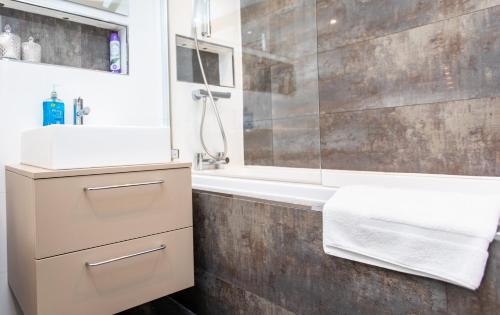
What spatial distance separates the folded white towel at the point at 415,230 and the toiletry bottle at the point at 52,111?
3.79ft

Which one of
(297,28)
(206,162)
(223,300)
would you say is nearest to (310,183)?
(223,300)

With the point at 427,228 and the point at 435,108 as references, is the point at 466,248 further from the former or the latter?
the point at 435,108

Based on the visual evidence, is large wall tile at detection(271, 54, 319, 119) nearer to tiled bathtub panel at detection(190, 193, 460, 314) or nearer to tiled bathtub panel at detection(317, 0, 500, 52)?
tiled bathtub panel at detection(317, 0, 500, 52)

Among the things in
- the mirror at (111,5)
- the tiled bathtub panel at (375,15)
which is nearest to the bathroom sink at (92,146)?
the mirror at (111,5)

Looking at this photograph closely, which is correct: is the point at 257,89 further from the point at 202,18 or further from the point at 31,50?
the point at 31,50

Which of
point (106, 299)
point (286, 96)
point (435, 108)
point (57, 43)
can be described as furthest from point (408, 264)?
point (57, 43)

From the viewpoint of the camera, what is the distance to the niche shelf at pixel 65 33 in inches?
55.0

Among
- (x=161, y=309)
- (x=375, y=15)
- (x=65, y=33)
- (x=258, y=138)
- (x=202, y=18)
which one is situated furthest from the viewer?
(x=258, y=138)

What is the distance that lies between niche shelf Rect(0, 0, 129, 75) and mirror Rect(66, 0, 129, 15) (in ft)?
0.21

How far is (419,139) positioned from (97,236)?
1505 millimetres

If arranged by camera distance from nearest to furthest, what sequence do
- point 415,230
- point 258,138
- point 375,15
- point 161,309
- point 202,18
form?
point 415,230 < point 161,309 < point 375,15 < point 202,18 < point 258,138

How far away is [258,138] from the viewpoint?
7.07 feet

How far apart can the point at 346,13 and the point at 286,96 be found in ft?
1.88

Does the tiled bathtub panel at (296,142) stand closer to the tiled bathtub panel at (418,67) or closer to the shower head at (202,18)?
the tiled bathtub panel at (418,67)
